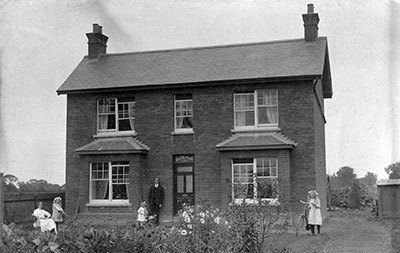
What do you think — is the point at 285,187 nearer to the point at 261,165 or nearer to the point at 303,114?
the point at 261,165

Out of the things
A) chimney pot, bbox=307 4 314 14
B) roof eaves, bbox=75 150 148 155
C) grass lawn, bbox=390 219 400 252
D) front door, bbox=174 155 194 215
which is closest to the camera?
grass lawn, bbox=390 219 400 252

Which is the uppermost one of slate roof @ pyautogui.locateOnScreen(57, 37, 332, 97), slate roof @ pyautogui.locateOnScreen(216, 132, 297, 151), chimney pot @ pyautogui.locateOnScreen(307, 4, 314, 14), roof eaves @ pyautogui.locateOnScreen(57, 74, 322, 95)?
chimney pot @ pyautogui.locateOnScreen(307, 4, 314, 14)

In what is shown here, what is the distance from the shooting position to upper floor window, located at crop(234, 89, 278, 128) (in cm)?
2459

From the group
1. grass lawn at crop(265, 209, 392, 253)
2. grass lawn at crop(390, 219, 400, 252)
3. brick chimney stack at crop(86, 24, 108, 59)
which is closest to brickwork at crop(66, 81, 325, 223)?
grass lawn at crop(265, 209, 392, 253)

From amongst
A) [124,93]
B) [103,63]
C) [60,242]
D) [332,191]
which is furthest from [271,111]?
[332,191]

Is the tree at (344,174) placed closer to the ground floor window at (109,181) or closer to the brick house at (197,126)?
the brick house at (197,126)

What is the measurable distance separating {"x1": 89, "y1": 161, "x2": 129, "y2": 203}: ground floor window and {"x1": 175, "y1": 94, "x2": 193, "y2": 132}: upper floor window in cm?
300

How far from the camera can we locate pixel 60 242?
32.9 ft

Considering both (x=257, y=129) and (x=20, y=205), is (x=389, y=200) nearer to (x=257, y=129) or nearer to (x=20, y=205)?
(x=257, y=129)

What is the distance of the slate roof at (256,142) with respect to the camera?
76.5 feet

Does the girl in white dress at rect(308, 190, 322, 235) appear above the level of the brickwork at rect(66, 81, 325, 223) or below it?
below

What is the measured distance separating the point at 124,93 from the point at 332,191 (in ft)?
67.4

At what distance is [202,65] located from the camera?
26.5m

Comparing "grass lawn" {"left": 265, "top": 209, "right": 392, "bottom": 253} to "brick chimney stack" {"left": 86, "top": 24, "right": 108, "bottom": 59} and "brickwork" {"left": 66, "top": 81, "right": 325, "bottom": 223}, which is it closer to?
"brickwork" {"left": 66, "top": 81, "right": 325, "bottom": 223}
